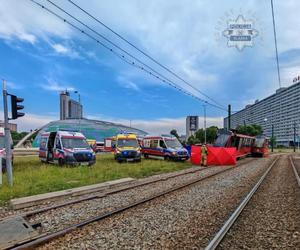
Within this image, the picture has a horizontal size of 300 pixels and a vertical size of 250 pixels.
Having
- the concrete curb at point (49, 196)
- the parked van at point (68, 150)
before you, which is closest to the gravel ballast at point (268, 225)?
the concrete curb at point (49, 196)

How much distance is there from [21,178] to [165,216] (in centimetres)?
925

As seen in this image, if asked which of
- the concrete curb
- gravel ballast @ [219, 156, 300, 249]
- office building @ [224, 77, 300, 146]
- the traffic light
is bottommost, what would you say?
gravel ballast @ [219, 156, 300, 249]

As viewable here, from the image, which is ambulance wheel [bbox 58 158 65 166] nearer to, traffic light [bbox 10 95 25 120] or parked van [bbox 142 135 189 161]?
traffic light [bbox 10 95 25 120]

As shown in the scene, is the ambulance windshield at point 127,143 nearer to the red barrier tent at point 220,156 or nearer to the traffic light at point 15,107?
the red barrier tent at point 220,156

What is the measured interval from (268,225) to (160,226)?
2.33 meters

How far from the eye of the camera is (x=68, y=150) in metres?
21.3

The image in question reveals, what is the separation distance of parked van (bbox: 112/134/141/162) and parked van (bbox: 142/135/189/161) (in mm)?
3492

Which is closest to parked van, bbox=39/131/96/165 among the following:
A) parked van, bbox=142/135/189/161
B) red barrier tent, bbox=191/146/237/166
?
parked van, bbox=142/135/189/161

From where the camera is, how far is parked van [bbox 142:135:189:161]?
30211mm

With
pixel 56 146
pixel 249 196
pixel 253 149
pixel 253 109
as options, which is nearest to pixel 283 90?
pixel 253 149

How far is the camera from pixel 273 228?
22.9 ft

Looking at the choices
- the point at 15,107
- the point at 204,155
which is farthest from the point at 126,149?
the point at 15,107

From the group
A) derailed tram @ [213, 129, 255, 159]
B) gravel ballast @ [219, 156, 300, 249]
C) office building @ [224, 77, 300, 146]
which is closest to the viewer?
gravel ballast @ [219, 156, 300, 249]

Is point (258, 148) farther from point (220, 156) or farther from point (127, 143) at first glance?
point (127, 143)
